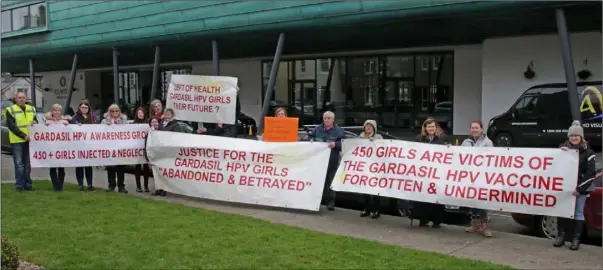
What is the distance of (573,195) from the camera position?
638cm

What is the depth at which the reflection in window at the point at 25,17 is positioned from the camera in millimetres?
25312

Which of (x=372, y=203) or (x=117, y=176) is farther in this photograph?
(x=117, y=176)

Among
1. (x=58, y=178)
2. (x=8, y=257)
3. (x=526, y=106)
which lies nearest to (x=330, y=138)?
(x=8, y=257)

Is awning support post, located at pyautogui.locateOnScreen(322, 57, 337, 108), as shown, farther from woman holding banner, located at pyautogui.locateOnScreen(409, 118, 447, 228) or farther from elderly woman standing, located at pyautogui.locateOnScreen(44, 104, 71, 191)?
woman holding banner, located at pyautogui.locateOnScreen(409, 118, 447, 228)

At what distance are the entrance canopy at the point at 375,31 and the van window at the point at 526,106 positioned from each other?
2.05m

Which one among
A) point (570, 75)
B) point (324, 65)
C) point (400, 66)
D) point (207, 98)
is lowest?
point (207, 98)

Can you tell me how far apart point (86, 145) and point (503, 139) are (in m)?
12.3

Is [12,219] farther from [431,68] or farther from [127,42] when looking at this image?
[431,68]

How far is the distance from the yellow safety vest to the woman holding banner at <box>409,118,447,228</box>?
6687 millimetres

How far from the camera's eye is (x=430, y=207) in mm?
7457

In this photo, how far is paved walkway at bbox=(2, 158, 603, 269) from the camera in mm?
5910

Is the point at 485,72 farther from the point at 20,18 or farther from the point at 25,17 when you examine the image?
the point at 20,18

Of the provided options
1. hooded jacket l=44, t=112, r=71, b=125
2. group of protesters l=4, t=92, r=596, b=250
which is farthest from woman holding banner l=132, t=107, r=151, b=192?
hooded jacket l=44, t=112, r=71, b=125

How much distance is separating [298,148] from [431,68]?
1441 cm
